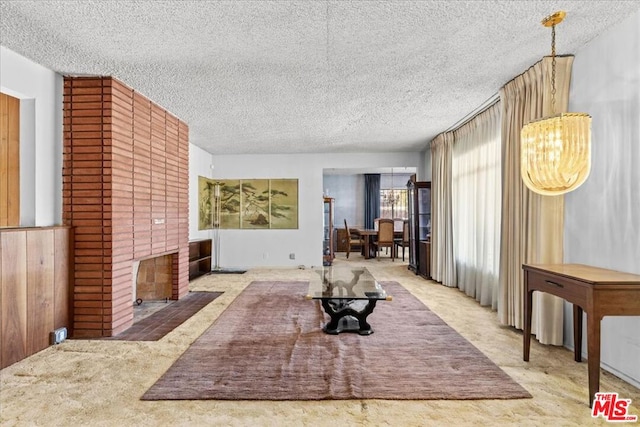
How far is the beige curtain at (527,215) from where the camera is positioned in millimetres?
2982

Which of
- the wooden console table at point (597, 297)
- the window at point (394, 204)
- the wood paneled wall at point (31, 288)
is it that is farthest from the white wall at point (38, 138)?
the window at point (394, 204)

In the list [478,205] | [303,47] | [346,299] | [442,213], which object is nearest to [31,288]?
[346,299]

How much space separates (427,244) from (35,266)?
5602 mm

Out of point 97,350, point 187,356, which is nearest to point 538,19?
point 187,356

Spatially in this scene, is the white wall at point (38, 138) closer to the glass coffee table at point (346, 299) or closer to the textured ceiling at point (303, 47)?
the textured ceiling at point (303, 47)

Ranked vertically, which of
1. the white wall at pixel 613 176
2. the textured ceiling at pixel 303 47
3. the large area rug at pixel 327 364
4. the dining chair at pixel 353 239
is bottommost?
the large area rug at pixel 327 364

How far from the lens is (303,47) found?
2770 millimetres

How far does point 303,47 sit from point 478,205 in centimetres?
326

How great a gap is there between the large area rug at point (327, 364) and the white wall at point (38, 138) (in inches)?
72.7

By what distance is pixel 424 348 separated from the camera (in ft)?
9.71

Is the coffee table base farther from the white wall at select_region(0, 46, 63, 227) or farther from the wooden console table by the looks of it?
the white wall at select_region(0, 46, 63, 227)

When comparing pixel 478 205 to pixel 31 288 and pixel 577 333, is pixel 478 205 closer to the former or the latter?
pixel 577 333

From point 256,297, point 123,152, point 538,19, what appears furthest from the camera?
point 256,297

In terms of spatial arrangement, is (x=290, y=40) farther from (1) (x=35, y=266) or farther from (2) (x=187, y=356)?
(1) (x=35, y=266)
